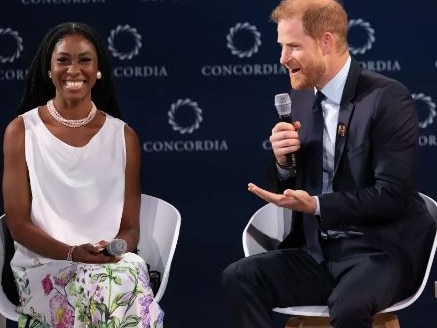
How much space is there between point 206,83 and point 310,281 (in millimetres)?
1493

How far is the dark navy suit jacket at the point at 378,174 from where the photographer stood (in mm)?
3895

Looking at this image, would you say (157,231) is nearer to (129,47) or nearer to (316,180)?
(316,180)

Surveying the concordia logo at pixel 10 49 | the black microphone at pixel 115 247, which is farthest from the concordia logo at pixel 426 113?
A: the concordia logo at pixel 10 49

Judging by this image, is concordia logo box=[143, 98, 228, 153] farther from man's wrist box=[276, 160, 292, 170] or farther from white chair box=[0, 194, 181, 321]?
man's wrist box=[276, 160, 292, 170]

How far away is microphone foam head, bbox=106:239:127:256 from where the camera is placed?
3.93m

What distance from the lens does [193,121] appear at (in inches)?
205

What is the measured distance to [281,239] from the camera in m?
4.42

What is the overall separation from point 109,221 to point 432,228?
1.31m

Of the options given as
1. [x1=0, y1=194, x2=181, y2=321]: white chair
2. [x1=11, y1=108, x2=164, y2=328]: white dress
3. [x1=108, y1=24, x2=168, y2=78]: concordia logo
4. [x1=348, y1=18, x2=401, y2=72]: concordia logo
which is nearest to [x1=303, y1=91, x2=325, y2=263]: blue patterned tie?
[x1=0, y1=194, x2=181, y2=321]: white chair

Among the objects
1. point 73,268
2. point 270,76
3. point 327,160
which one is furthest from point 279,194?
point 270,76

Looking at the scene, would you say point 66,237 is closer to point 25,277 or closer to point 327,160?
point 25,277

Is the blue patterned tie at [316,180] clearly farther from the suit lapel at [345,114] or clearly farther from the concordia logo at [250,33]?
the concordia logo at [250,33]

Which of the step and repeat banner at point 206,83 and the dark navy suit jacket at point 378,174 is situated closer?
the dark navy suit jacket at point 378,174

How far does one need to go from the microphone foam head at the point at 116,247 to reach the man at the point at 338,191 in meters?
0.44
